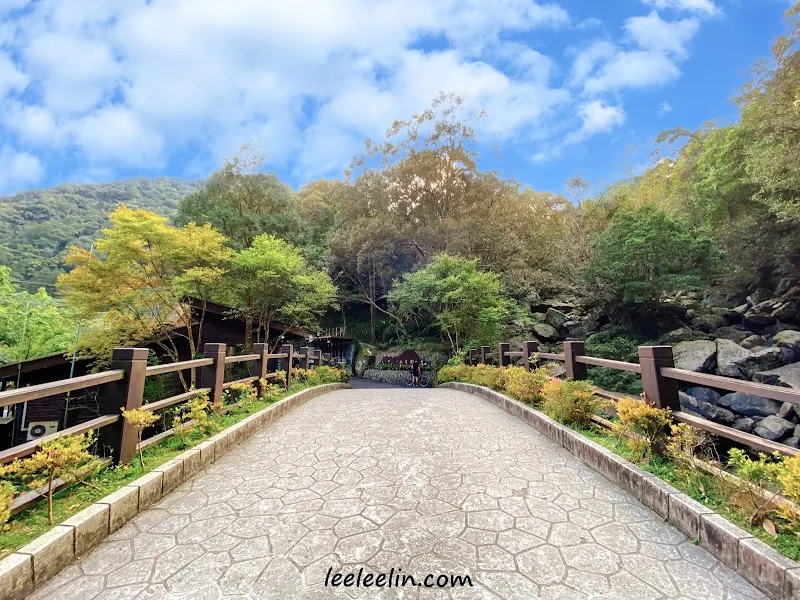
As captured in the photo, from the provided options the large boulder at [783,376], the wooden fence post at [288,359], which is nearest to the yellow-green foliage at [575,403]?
the wooden fence post at [288,359]

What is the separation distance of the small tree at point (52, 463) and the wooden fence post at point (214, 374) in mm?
2297

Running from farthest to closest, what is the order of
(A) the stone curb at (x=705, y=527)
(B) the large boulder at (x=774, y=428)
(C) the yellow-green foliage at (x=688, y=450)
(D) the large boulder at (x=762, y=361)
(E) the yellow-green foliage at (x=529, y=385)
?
1. (D) the large boulder at (x=762, y=361)
2. (B) the large boulder at (x=774, y=428)
3. (E) the yellow-green foliage at (x=529, y=385)
4. (C) the yellow-green foliage at (x=688, y=450)
5. (A) the stone curb at (x=705, y=527)

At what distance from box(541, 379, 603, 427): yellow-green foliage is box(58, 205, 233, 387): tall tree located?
Answer: 11.7m

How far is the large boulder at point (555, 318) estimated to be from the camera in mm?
19688

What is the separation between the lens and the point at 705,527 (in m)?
2.38

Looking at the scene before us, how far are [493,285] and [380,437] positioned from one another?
12.5 meters

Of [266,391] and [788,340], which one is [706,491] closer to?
[266,391]

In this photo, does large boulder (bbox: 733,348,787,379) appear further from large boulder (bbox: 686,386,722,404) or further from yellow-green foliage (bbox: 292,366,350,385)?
yellow-green foliage (bbox: 292,366,350,385)

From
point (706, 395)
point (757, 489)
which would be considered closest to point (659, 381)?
point (757, 489)

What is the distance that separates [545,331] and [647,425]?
16612 millimetres

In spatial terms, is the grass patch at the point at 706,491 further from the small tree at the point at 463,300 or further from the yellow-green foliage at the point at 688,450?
the small tree at the point at 463,300

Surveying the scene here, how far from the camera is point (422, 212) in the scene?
24594 millimetres

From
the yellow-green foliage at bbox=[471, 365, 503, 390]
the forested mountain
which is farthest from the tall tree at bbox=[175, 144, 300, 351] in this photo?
the yellow-green foliage at bbox=[471, 365, 503, 390]

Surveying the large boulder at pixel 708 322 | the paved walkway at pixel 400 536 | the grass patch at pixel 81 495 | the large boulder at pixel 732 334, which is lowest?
the paved walkway at pixel 400 536
